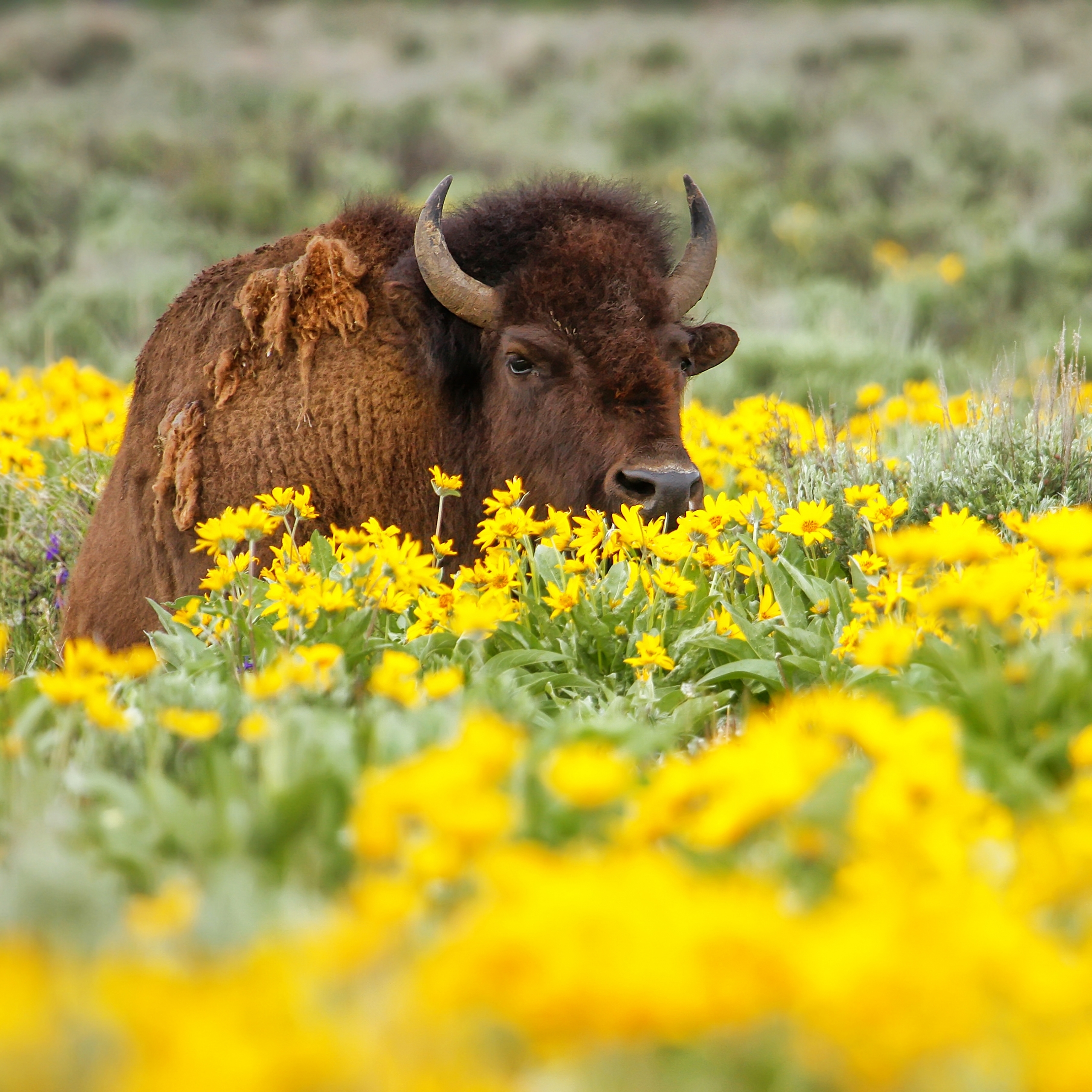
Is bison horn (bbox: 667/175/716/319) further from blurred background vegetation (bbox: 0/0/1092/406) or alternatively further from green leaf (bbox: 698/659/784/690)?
green leaf (bbox: 698/659/784/690)

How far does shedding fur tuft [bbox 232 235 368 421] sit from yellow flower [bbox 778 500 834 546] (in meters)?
1.81

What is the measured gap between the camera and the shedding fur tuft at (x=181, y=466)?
4816mm

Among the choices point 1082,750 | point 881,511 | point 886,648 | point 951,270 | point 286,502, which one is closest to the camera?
point 1082,750

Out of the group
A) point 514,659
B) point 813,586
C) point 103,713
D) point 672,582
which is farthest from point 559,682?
point 103,713

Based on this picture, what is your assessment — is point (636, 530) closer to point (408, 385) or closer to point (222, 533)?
point (222, 533)

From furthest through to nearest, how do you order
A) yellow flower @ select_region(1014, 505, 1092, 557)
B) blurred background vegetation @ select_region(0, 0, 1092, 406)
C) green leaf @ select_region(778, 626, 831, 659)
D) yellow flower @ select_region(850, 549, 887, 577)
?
blurred background vegetation @ select_region(0, 0, 1092, 406)
green leaf @ select_region(778, 626, 831, 659)
yellow flower @ select_region(850, 549, 887, 577)
yellow flower @ select_region(1014, 505, 1092, 557)

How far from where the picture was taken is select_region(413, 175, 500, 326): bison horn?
483 centimetres

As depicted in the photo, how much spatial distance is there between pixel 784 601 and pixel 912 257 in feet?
44.7

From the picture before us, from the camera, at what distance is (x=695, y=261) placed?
213 inches

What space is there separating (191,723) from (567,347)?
2.70 m

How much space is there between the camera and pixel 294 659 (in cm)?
320

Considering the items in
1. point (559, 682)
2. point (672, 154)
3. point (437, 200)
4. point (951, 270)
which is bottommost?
point (672, 154)

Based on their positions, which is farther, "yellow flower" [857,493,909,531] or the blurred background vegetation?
the blurred background vegetation

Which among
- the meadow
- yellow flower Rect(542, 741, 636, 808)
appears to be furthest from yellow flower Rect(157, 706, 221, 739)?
yellow flower Rect(542, 741, 636, 808)
